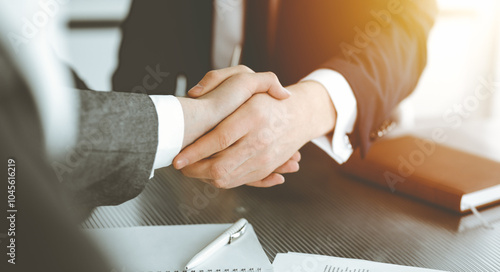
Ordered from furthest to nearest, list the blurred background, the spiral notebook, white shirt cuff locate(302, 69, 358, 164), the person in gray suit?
the blurred background, white shirt cuff locate(302, 69, 358, 164), the spiral notebook, the person in gray suit

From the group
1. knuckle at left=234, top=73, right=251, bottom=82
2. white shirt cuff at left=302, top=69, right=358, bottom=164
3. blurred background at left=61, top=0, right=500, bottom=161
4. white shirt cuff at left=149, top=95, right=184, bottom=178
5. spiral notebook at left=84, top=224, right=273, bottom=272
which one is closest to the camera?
spiral notebook at left=84, top=224, right=273, bottom=272

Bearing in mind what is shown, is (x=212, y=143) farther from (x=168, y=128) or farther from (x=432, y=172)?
(x=432, y=172)

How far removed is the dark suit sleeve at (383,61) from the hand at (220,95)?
199 millimetres

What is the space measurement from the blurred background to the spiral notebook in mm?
1992

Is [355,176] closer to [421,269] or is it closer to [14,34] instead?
[421,269]

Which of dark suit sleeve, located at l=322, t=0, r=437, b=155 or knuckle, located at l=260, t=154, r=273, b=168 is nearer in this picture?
knuckle, located at l=260, t=154, r=273, b=168

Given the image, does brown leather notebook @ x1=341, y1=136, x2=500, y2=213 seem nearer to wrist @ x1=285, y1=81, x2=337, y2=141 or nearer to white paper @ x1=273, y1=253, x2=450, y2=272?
wrist @ x1=285, y1=81, x2=337, y2=141

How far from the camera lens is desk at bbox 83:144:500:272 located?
2.09ft

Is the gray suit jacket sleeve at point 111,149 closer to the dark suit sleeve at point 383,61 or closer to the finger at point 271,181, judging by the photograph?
the finger at point 271,181

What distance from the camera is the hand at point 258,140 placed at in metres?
0.72

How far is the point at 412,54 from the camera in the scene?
1064mm

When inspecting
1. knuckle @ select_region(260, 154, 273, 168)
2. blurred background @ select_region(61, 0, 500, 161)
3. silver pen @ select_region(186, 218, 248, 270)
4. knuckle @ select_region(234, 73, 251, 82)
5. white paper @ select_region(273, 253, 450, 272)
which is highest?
knuckle @ select_region(234, 73, 251, 82)

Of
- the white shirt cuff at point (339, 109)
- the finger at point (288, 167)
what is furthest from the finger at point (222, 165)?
the white shirt cuff at point (339, 109)

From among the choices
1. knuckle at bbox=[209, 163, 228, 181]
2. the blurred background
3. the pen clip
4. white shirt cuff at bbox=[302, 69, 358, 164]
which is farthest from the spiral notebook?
the blurred background
